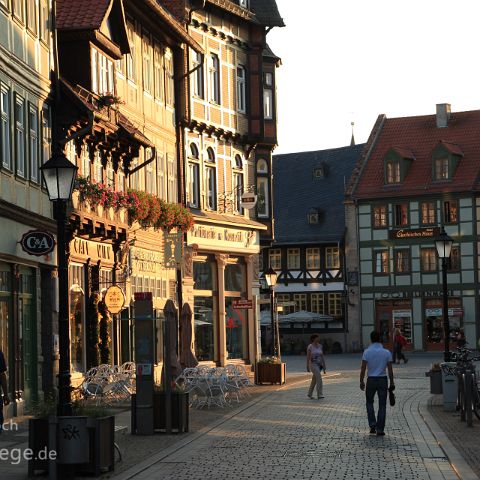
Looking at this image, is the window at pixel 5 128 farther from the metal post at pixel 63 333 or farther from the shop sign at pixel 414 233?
the shop sign at pixel 414 233

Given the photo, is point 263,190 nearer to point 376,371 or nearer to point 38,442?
point 376,371

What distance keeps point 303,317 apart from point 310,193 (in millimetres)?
10583

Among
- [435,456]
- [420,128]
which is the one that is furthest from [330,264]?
[435,456]

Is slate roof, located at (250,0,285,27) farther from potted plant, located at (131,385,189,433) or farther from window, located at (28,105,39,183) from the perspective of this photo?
potted plant, located at (131,385,189,433)

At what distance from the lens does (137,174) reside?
3706 cm

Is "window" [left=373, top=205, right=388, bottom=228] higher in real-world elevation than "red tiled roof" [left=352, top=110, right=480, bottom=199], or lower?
lower

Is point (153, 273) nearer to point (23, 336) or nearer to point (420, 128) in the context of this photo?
point (23, 336)

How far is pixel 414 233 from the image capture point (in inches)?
2977

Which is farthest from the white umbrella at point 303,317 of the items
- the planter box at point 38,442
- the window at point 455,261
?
the planter box at point 38,442

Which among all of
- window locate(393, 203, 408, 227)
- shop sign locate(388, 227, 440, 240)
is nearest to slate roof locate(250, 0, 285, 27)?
shop sign locate(388, 227, 440, 240)

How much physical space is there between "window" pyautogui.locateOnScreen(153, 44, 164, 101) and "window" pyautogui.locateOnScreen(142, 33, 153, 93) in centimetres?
57

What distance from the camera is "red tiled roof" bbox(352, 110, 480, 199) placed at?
75625 mm

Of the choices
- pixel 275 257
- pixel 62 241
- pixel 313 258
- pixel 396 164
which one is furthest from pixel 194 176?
pixel 275 257

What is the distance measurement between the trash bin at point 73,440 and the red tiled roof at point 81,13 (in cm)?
1647
